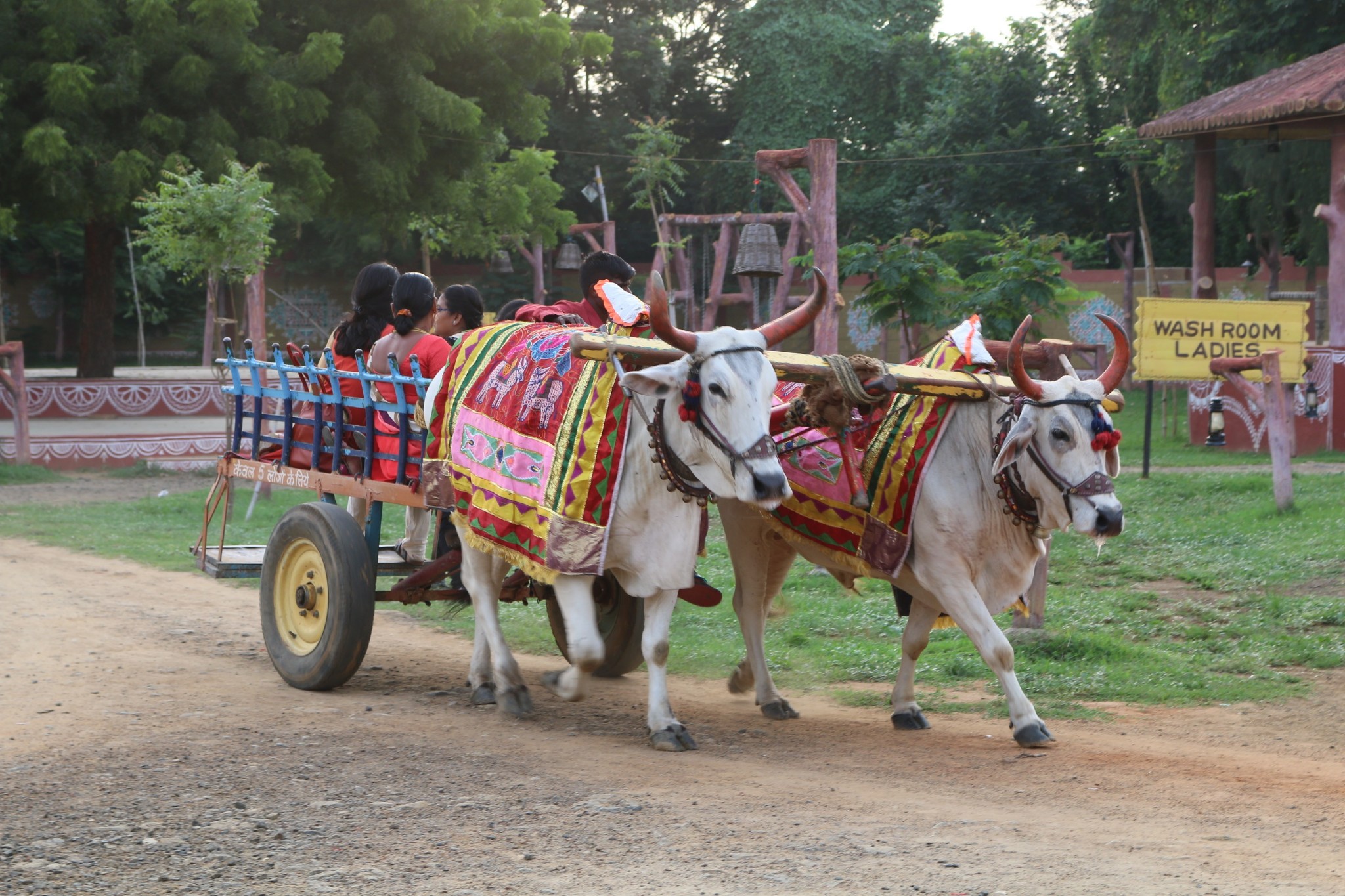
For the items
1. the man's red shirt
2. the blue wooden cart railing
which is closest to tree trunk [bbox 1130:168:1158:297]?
the man's red shirt

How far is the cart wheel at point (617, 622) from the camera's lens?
22.0ft

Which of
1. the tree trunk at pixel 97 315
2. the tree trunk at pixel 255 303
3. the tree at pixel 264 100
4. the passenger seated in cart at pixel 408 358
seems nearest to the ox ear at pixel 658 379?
the passenger seated in cart at pixel 408 358

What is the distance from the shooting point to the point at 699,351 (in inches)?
196

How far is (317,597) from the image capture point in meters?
6.30

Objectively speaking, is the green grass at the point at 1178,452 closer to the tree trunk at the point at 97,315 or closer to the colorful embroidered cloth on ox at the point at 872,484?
the colorful embroidered cloth on ox at the point at 872,484

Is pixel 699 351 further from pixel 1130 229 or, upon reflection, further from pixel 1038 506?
pixel 1130 229

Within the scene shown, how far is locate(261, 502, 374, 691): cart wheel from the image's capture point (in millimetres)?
5941

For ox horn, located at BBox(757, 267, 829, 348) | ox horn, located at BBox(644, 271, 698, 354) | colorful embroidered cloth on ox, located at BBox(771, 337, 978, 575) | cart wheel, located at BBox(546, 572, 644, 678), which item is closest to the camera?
ox horn, located at BBox(644, 271, 698, 354)

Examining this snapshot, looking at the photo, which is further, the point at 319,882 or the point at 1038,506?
the point at 1038,506

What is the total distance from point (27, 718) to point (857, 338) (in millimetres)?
24410

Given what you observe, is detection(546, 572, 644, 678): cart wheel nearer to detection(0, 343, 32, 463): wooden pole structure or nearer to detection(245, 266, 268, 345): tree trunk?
detection(245, 266, 268, 345): tree trunk

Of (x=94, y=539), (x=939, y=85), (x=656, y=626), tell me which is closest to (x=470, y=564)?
(x=656, y=626)

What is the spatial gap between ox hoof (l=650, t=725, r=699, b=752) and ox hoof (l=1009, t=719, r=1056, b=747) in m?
1.32

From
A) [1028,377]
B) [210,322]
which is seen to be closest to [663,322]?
[1028,377]
